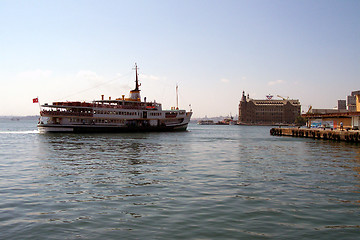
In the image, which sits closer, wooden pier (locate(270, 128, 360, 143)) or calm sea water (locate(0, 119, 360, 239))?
calm sea water (locate(0, 119, 360, 239))

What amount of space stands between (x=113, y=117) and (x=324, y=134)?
46.7 m

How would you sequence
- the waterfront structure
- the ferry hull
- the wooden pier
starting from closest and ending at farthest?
the wooden pier, the waterfront structure, the ferry hull

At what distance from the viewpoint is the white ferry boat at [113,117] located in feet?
237

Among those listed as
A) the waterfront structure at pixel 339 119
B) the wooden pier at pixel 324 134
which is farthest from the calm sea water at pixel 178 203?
the waterfront structure at pixel 339 119

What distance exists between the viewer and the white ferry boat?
72.4 meters

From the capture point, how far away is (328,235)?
10211mm

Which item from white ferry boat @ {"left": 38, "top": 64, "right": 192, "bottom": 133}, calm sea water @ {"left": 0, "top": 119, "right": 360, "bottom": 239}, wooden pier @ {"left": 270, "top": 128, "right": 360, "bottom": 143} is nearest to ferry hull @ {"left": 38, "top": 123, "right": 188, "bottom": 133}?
white ferry boat @ {"left": 38, "top": 64, "right": 192, "bottom": 133}

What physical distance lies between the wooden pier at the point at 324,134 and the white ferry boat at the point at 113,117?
27.9 m

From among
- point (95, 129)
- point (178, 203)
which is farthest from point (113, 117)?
point (178, 203)

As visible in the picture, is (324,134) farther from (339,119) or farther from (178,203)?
(178,203)

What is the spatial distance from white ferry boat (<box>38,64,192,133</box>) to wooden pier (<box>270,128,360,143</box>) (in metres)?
27.9

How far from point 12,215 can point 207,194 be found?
8.02 meters

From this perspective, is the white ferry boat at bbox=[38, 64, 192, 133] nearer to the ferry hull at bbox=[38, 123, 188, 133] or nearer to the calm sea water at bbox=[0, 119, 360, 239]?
the ferry hull at bbox=[38, 123, 188, 133]

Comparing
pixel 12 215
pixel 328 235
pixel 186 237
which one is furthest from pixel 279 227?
pixel 12 215
